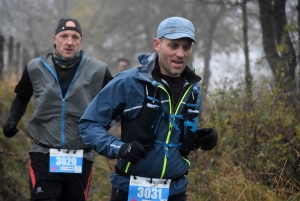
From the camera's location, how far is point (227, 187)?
5.91 meters

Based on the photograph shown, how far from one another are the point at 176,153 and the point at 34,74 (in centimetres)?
227

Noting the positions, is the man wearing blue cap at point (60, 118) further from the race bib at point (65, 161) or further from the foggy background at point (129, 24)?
the foggy background at point (129, 24)

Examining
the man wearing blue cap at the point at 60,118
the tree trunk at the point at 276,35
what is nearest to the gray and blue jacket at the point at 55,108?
the man wearing blue cap at the point at 60,118

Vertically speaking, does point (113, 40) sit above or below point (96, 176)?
above

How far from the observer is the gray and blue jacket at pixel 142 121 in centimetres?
380

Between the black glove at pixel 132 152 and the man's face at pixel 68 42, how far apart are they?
2.32m

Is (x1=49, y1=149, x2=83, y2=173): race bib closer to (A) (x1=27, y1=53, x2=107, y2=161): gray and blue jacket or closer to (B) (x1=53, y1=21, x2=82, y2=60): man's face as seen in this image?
(A) (x1=27, y1=53, x2=107, y2=161): gray and blue jacket

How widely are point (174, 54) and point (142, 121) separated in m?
0.49

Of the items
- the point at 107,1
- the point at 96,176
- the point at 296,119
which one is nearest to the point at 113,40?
the point at 107,1

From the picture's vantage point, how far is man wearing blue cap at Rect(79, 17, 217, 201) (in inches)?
150

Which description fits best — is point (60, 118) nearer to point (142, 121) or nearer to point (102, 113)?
point (102, 113)

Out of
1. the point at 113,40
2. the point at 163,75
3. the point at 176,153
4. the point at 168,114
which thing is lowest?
the point at 176,153

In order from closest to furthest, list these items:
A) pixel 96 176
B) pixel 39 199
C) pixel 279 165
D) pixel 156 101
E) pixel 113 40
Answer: pixel 156 101 → pixel 39 199 → pixel 279 165 → pixel 96 176 → pixel 113 40

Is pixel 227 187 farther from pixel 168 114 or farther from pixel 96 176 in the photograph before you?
pixel 96 176
